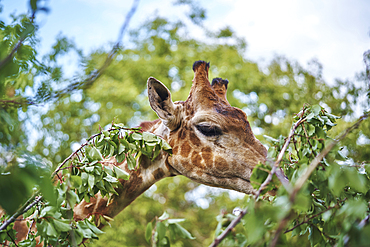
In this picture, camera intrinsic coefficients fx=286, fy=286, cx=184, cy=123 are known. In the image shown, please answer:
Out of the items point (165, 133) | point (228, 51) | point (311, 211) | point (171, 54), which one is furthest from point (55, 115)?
point (311, 211)

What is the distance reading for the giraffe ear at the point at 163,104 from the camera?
256 centimetres

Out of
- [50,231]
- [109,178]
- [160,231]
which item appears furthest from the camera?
[109,178]

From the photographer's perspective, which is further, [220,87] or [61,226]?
[220,87]

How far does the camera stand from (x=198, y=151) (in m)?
2.49

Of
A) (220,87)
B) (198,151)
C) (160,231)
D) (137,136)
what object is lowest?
(160,231)

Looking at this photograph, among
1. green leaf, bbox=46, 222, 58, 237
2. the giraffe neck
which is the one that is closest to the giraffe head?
the giraffe neck

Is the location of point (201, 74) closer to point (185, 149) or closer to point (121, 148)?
point (185, 149)

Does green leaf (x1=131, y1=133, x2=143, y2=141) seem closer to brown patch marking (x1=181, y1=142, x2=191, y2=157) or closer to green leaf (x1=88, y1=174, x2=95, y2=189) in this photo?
green leaf (x1=88, y1=174, x2=95, y2=189)

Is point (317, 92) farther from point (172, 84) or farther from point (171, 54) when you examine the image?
point (171, 54)

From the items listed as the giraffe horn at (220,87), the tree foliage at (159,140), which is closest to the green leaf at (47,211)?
the tree foliage at (159,140)

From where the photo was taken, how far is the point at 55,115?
9.93 meters

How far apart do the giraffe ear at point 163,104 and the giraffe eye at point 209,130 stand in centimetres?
24

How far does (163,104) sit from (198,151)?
1.75ft

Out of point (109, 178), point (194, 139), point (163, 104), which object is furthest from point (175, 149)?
point (109, 178)
